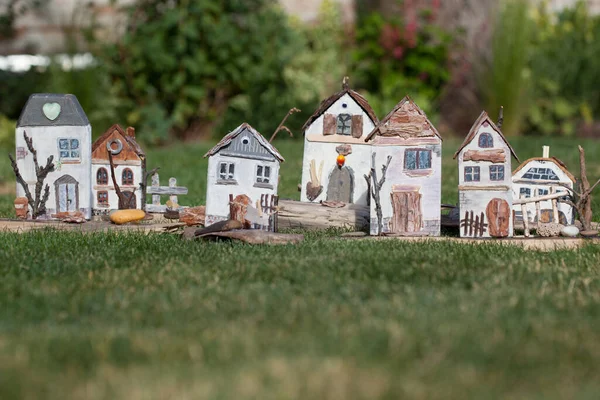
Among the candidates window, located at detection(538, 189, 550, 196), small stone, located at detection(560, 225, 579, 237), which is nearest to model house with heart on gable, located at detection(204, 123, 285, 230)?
window, located at detection(538, 189, 550, 196)

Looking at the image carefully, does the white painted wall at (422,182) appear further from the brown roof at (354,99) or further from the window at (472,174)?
the brown roof at (354,99)

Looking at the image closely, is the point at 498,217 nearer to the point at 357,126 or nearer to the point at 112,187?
the point at 357,126

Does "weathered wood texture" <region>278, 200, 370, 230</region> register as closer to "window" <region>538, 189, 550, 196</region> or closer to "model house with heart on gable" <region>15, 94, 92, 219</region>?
"window" <region>538, 189, 550, 196</region>

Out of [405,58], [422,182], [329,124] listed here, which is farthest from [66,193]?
[405,58]

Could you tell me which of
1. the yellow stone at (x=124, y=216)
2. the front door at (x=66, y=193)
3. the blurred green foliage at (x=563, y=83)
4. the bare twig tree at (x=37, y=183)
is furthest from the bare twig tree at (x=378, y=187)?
the blurred green foliage at (x=563, y=83)

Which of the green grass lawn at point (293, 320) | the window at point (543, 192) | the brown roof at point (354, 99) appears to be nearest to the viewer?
the green grass lawn at point (293, 320)

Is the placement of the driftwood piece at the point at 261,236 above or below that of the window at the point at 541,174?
below

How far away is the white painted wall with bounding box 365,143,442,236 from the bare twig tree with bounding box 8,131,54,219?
8.06 feet

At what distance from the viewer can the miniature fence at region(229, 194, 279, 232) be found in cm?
642

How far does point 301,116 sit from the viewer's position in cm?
1380

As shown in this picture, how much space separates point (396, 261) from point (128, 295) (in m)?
1.65

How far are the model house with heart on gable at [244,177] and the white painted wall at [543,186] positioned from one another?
1.73 meters

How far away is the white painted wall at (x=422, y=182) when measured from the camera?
632cm

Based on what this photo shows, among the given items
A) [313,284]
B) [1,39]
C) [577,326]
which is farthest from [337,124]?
[1,39]
